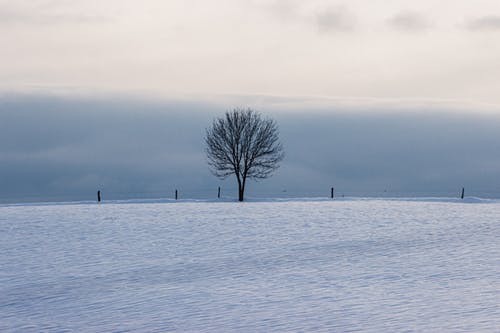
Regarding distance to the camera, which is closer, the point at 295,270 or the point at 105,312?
the point at 105,312

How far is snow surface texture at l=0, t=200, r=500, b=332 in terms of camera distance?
14.9m

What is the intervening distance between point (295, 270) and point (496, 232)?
14.6m

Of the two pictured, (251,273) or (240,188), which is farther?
(240,188)

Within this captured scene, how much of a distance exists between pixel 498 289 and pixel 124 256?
14.7 m

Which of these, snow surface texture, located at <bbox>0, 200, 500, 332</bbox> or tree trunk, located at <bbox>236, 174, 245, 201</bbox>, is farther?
tree trunk, located at <bbox>236, 174, 245, 201</bbox>

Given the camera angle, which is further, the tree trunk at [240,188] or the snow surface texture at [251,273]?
the tree trunk at [240,188]

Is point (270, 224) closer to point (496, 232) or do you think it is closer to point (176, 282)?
point (496, 232)

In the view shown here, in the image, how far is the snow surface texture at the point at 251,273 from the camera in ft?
49.0

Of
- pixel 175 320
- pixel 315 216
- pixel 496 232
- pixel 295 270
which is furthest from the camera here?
pixel 315 216

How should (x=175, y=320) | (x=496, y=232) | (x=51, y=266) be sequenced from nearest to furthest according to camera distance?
(x=175, y=320) < (x=51, y=266) < (x=496, y=232)

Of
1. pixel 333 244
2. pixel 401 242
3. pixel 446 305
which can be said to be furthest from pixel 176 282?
pixel 401 242

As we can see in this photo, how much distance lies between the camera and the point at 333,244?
29.3m

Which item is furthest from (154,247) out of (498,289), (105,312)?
(498,289)

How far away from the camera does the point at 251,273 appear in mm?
21953
